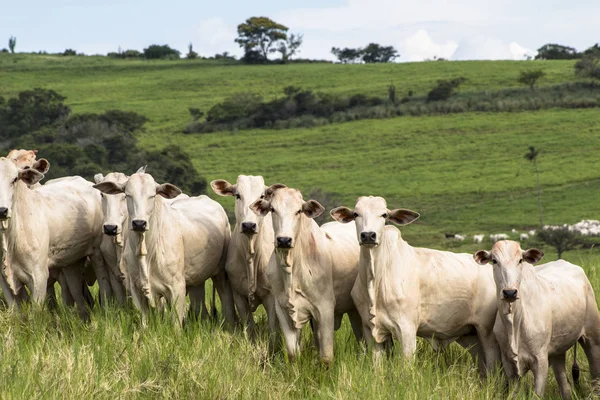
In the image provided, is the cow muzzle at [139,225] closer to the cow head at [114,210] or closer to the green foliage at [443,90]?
the cow head at [114,210]

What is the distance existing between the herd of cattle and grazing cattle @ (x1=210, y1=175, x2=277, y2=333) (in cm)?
2

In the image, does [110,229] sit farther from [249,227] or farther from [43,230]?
[249,227]

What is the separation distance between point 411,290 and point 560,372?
215cm

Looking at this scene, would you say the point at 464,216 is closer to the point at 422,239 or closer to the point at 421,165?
the point at 422,239

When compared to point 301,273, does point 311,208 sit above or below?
above

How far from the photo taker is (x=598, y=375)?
12.3 metres

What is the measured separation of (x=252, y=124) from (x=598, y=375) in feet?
233

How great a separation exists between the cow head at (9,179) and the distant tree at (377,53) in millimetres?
106084

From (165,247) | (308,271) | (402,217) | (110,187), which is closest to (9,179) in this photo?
(110,187)

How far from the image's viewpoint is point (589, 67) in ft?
279

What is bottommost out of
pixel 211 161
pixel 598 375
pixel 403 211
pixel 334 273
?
pixel 211 161

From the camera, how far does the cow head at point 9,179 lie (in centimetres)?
1214

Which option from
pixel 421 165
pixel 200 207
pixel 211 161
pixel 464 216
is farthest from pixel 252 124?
pixel 200 207

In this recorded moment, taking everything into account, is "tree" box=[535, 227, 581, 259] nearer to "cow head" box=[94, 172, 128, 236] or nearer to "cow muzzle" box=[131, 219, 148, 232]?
"cow head" box=[94, 172, 128, 236]
